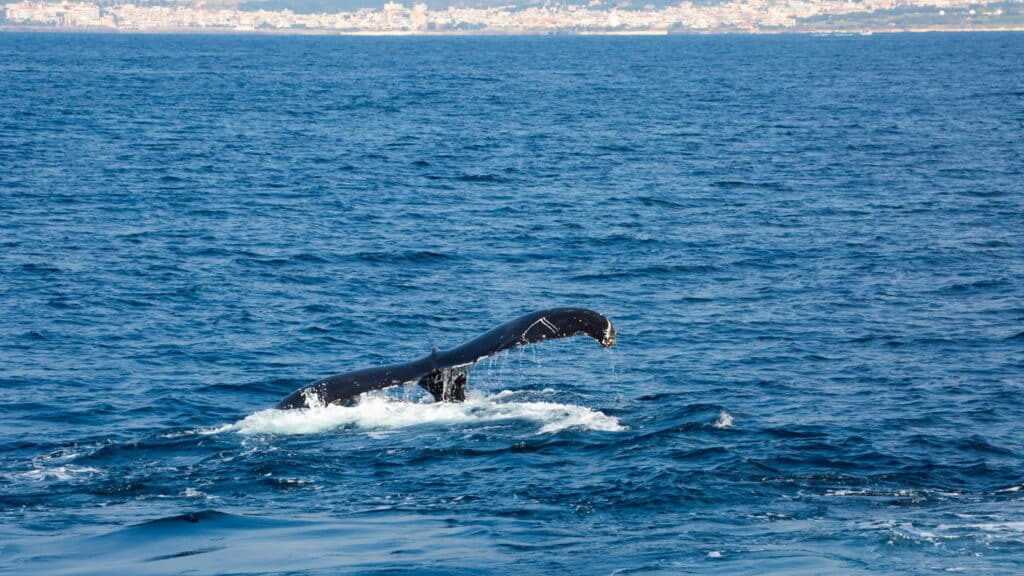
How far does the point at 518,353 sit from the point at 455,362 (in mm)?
10321

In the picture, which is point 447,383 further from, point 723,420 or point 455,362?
point 723,420

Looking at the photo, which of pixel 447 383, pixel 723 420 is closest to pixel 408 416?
pixel 447 383

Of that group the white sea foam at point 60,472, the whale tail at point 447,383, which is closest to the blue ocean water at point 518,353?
the white sea foam at point 60,472

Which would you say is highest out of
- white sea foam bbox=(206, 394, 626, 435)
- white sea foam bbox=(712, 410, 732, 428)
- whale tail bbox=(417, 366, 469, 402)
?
whale tail bbox=(417, 366, 469, 402)

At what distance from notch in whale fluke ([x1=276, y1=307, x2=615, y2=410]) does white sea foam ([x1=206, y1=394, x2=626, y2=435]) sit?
0.49 m

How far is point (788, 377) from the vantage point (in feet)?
80.6

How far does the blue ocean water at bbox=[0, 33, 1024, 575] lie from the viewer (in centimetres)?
1503

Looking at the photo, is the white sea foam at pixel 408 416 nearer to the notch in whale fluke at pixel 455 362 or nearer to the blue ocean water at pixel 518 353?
the blue ocean water at pixel 518 353

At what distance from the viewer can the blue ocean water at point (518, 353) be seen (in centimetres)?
1503

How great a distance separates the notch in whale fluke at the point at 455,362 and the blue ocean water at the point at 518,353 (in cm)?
110

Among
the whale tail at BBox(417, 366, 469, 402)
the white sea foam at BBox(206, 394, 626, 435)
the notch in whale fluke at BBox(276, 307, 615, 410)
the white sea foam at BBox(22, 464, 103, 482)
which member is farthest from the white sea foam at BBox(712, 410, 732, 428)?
the white sea foam at BBox(22, 464, 103, 482)

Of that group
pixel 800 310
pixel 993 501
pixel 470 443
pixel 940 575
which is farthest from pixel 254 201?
pixel 940 575

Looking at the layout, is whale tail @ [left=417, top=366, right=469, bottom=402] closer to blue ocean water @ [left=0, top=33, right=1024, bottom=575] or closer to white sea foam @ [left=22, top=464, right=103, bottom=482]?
blue ocean water @ [left=0, top=33, right=1024, bottom=575]

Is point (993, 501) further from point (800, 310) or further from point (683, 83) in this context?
point (683, 83)
